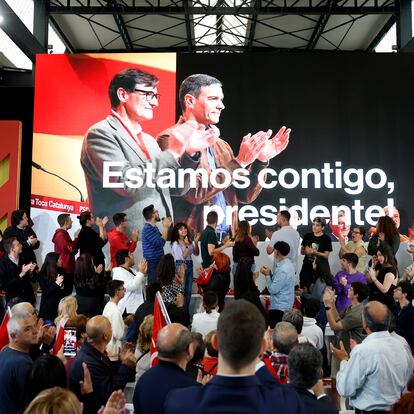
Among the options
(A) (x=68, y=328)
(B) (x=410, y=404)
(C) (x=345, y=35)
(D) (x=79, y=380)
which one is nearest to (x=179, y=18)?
(C) (x=345, y=35)

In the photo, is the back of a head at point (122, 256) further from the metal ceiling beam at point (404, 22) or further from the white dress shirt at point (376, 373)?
the metal ceiling beam at point (404, 22)

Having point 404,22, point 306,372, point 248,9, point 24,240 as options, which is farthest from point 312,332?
point 404,22

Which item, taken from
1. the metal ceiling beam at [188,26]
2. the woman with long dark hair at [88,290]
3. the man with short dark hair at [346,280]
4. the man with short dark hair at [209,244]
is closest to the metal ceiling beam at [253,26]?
the metal ceiling beam at [188,26]

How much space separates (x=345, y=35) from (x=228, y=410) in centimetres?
1399

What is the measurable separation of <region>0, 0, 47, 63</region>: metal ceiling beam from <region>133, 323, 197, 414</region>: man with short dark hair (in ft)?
29.4

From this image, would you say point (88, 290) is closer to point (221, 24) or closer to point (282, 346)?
point (282, 346)

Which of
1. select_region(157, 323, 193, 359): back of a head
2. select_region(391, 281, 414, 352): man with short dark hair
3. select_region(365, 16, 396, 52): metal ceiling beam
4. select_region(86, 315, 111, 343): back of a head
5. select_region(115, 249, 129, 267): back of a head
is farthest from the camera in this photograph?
select_region(365, 16, 396, 52): metal ceiling beam

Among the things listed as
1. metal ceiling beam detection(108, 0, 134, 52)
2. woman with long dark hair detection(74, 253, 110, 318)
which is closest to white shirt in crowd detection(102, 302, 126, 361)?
woman with long dark hair detection(74, 253, 110, 318)

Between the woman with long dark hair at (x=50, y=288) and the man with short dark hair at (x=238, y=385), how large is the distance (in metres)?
4.97

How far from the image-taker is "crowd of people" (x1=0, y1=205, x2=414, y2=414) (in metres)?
1.87

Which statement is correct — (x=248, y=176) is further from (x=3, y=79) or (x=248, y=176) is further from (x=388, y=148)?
(x=3, y=79)

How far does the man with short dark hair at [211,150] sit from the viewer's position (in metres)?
11.0

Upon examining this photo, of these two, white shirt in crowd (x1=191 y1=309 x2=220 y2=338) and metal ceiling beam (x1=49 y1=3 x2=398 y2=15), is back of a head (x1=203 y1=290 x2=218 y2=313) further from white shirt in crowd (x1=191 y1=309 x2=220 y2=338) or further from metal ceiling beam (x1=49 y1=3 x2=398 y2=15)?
metal ceiling beam (x1=49 y1=3 x2=398 y2=15)

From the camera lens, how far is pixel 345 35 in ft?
48.1
